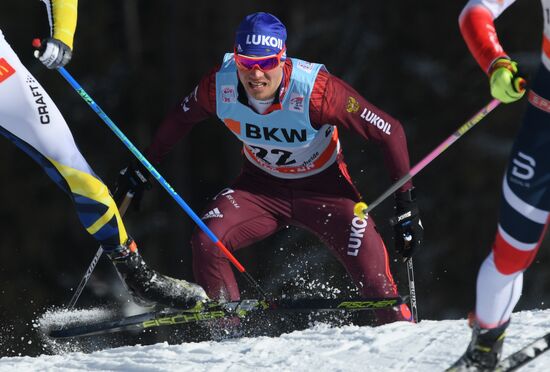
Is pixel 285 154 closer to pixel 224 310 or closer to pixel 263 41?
pixel 263 41

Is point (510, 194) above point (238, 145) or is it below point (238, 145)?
above

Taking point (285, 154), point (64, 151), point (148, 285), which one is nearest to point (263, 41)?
point (285, 154)

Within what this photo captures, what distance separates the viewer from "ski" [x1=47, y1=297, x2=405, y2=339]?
5.43 m

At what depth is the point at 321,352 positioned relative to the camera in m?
4.77

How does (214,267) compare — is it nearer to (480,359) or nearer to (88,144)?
(480,359)

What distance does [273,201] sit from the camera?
5.74m

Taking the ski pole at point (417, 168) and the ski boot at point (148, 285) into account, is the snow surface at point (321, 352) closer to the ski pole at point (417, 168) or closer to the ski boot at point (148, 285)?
the ski boot at point (148, 285)

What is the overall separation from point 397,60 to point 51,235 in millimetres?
4309

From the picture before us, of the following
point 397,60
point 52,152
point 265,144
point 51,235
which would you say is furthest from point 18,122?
point 51,235

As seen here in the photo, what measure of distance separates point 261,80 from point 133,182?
3.16ft

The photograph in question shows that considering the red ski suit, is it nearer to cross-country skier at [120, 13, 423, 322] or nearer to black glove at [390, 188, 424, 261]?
cross-country skier at [120, 13, 423, 322]

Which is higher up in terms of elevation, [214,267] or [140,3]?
[140,3]

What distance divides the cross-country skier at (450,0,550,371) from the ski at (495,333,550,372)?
0.12ft

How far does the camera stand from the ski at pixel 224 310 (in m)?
5.43
